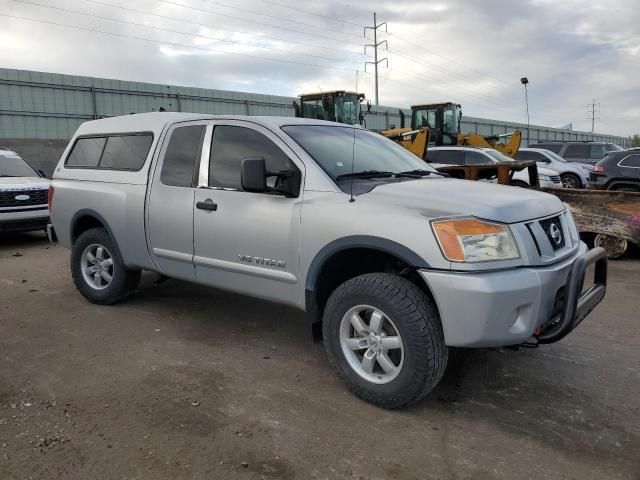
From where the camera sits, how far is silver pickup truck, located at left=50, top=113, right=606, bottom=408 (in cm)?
300

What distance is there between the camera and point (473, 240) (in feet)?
9.80

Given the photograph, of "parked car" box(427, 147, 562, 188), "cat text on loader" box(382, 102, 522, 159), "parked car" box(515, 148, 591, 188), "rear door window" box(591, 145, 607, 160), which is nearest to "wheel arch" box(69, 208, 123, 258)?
"parked car" box(427, 147, 562, 188)

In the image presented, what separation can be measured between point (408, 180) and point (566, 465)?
2080mm

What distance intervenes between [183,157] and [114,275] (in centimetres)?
151

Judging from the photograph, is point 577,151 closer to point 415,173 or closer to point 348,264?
point 415,173

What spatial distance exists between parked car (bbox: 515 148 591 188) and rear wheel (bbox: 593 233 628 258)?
934cm

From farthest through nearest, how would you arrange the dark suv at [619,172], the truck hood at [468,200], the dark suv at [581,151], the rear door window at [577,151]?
the rear door window at [577,151], the dark suv at [581,151], the dark suv at [619,172], the truck hood at [468,200]

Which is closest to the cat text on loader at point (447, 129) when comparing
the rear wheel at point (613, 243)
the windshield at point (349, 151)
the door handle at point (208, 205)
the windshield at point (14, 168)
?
the rear wheel at point (613, 243)

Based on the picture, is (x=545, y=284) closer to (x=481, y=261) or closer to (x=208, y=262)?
(x=481, y=261)

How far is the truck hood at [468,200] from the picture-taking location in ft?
10.2

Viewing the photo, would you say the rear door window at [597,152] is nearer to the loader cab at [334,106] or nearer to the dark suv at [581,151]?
the dark suv at [581,151]

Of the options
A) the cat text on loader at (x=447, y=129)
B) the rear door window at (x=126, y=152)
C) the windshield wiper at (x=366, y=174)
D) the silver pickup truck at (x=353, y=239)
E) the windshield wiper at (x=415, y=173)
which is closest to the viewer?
the silver pickup truck at (x=353, y=239)

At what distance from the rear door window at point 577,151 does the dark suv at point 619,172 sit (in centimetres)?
911

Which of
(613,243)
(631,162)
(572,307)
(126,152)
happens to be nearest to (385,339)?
(572,307)
